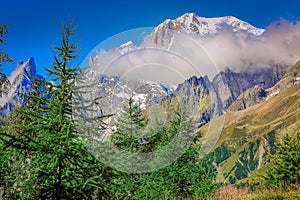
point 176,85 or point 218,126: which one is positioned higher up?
point 176,85

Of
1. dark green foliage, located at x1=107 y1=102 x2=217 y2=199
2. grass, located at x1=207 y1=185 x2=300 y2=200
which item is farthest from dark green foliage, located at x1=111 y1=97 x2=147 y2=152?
grass, located at x1=207 y1=185 x2=300 y2=200

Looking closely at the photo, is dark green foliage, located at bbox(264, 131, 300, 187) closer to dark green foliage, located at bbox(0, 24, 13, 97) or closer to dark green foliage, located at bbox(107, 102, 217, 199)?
dark green foliage, located at bbox(107, 102, 217, 199)

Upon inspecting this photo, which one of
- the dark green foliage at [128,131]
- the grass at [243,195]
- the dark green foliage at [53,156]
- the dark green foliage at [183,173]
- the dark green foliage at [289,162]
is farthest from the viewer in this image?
the dark green foliage at [289,162]

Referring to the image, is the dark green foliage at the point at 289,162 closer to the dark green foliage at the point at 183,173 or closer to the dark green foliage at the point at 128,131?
the dark green foliage at the point at 183,173

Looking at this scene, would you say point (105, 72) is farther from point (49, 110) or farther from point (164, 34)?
point (164, 34)

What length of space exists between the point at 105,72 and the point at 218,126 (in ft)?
22.1

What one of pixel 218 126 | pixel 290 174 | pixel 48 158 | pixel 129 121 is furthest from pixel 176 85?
pixel 290 174

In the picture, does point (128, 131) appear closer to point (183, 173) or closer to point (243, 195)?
point (183, 173)

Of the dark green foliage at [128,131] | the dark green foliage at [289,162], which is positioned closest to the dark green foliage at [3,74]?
the dark green foliage at [128,131]

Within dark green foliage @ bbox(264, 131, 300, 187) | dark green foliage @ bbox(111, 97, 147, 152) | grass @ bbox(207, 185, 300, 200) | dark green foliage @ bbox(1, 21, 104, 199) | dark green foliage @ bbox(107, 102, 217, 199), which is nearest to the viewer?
dark green foliage @ bbox(1, 21, 104, 199)

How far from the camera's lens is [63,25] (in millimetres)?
10406

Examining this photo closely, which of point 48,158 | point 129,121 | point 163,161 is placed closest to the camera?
point 48,158

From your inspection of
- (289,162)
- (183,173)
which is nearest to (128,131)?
(183,173)

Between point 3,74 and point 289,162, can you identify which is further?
point 289,162
